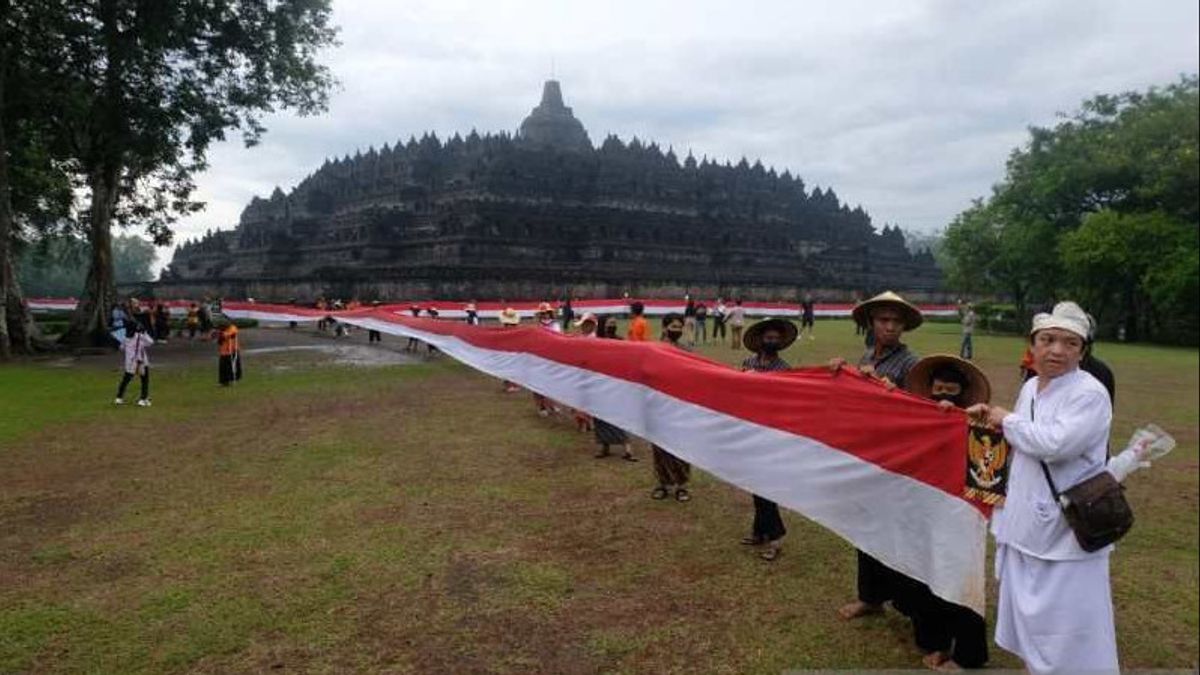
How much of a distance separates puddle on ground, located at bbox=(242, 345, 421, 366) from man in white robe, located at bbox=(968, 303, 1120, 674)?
1615 cm

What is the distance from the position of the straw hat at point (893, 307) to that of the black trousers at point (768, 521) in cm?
160

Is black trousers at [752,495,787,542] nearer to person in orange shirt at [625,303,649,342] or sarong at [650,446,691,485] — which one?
sarong at [650,446,691,485]

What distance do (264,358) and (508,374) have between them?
388 inches

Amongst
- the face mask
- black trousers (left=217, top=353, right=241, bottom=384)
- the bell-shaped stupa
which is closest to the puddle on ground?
black trousers (left=217, top=353, right=241, bottom=384)

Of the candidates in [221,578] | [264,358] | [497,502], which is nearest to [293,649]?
[221,578]

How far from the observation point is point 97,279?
22.0m

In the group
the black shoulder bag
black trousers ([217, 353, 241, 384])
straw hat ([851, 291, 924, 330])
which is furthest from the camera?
black trousers ([217, 353, 241, 384])

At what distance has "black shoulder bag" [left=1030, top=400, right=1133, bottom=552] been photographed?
2820mm

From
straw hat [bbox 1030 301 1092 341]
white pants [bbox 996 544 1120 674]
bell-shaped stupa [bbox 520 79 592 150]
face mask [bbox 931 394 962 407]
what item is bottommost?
white pants [bbox 996 544 1120 674]

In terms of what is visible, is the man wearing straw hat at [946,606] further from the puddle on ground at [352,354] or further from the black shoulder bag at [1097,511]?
the puddle on ground at [352,354]

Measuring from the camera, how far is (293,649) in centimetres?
409

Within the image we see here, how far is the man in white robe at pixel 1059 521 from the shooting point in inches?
116

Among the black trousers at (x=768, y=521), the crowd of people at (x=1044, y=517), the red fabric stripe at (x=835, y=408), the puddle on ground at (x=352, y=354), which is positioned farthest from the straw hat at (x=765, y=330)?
the puddle on ground at (x=352, y=354)

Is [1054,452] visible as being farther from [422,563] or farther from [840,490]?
[422,563]
